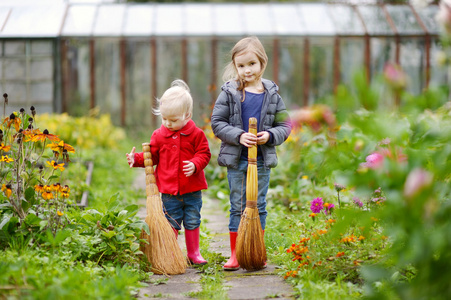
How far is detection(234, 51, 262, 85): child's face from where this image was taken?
3.52m

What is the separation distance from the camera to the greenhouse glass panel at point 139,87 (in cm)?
1230

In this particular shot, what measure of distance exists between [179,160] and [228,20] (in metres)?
9.47

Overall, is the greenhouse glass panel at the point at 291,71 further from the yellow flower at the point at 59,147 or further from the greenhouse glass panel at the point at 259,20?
the yellow flower at the point at 59,147

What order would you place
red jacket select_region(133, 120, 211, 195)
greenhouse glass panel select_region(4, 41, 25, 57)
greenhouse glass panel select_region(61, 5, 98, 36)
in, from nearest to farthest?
red jacket select_region(133, 120, 211, 195), greenhouse glass panel select_region(4, 41, 25, 57), greenhouse glass panel select_region(61, 5, 98, 36)

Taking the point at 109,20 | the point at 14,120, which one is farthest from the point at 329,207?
the point at 109,20

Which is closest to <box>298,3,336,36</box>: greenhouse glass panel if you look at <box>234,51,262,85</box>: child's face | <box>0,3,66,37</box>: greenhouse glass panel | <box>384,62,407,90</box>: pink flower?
<box>0,3,66,37</box>: greenhouse glass panel

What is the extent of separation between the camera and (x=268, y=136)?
3.49 metres

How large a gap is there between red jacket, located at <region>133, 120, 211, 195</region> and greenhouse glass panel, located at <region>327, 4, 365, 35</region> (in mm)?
9412

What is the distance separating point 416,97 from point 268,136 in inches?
56.6

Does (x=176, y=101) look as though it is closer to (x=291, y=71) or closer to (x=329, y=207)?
(x=329, y=207)

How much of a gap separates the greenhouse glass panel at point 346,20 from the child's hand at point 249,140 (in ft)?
31.1

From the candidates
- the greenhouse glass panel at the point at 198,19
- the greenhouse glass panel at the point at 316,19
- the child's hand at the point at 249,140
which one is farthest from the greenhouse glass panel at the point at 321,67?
the child's hand at the point at 249,140

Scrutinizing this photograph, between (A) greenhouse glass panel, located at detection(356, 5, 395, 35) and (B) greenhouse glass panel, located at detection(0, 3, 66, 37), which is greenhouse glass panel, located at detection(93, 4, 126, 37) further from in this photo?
(A) greenhouse glass panel, located at detection(356, 5, 395, 35)

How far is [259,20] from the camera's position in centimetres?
1256
